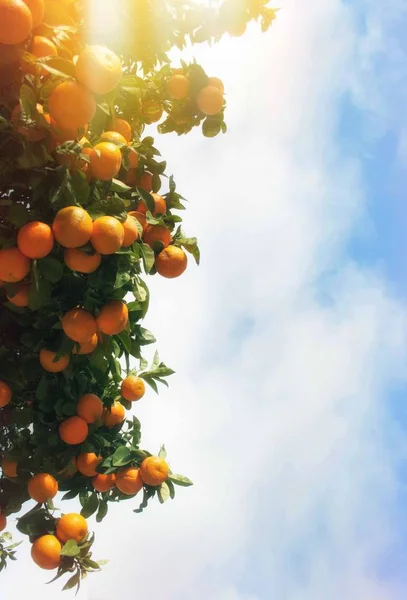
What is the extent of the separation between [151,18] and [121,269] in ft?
7.75

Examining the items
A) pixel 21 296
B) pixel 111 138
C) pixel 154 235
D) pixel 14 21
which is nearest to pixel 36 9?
pixel 14 21

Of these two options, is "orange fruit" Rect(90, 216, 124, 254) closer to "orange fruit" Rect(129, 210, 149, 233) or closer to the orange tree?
the orange tree

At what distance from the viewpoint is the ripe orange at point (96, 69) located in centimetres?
324

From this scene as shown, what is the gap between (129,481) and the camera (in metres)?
4.55

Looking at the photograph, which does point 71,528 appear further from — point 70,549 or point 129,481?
point 129,481

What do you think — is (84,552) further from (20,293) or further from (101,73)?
(101,73)

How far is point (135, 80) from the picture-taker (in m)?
4.17

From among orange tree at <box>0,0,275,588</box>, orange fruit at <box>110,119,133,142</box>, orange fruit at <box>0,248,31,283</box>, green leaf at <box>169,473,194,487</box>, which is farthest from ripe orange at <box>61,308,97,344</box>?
green leaf at <box>169,473,194,487</box>

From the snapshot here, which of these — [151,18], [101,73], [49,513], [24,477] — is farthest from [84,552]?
[151,18]

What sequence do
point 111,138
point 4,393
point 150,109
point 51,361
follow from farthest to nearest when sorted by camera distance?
point 150,109 < point 4,393 < point 51,361 < point 111,138

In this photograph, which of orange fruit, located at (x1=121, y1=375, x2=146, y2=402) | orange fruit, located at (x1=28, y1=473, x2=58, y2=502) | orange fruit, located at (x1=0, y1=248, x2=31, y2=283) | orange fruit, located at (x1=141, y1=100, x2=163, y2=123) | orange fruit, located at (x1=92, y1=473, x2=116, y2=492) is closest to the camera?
orange fruit, located at (x1=0, y1=248, x2=31, y2=283)

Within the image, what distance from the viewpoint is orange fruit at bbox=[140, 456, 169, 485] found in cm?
452

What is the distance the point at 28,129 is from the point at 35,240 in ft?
2.15

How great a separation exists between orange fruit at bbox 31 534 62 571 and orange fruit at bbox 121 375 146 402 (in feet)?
4.44
